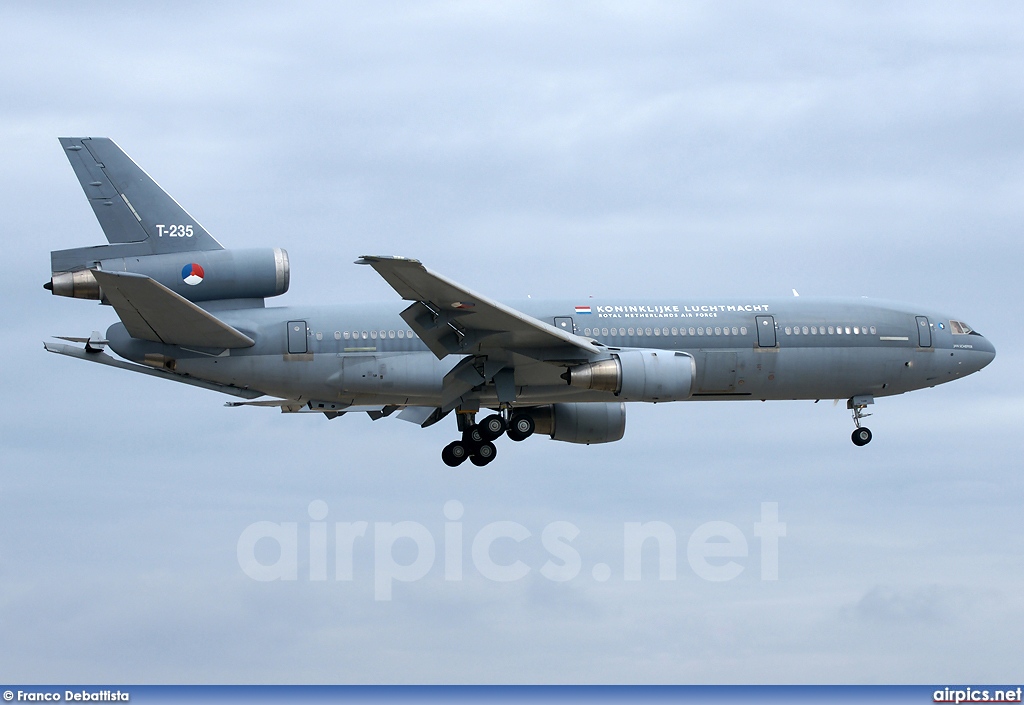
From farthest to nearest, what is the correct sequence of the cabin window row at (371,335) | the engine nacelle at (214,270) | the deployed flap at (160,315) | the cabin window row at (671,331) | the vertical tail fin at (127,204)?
1. the cabin window row at (671,331)
2. the cabin window row at (371,335)
3. the vertical tail fin at (127,204)
4. the engine nacelle at (214,270)
5. the deployed flap at (160,315)

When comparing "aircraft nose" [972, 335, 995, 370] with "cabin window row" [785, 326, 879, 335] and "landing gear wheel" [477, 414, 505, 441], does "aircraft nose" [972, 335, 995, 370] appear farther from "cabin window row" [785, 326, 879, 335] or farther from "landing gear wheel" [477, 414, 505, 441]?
"landing gear wheel" [477, 414, 505, 441]

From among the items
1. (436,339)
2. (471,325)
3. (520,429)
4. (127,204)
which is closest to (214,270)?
(127,204)

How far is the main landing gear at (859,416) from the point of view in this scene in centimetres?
4088

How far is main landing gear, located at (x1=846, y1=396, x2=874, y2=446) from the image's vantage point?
134 ft

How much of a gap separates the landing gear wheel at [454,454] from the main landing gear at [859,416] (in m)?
12.1

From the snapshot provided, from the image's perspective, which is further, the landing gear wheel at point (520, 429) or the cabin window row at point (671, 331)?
the landing gear wheel at point (520, 429)

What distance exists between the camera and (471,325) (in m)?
35.6

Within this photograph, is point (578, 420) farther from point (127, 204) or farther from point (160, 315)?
point (127, 204)

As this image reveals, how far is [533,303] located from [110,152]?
12829mm

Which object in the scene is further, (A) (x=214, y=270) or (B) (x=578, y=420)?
(B) (x=578, y=420)

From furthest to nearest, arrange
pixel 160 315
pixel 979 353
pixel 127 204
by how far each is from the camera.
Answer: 1. pixel 979 353
2. pixel 127 204
3. pixel 160 315

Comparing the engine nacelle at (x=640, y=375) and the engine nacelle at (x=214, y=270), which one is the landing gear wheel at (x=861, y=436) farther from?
the engine nacelle at (x=214, y=270)

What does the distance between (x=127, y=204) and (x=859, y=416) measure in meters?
23.0

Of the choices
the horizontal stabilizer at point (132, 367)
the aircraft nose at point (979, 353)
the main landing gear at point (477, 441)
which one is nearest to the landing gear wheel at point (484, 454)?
the main landing gear at point (477, 441)
